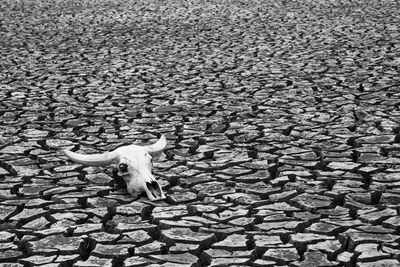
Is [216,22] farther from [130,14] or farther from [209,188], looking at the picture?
[209,188]

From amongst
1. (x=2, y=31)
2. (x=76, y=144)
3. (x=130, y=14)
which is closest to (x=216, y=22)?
(x=130, y=14)

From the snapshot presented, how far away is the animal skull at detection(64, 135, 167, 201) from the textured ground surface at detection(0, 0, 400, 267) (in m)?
0.08

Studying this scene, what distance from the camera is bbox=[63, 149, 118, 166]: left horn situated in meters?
4.13

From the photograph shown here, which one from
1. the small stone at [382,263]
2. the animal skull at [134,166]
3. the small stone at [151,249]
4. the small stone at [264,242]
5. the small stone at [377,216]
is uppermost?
the animal skull at [134,166]

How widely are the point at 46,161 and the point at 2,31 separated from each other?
6.57m

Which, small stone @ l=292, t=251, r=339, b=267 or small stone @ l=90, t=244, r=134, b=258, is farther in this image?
small stone @ l=90, t=244, r=134, b=258

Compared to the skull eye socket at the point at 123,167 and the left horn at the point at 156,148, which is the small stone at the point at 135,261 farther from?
the left horn at the point at 156,148

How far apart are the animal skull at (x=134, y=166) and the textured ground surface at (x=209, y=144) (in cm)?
8

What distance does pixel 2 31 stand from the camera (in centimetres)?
1066

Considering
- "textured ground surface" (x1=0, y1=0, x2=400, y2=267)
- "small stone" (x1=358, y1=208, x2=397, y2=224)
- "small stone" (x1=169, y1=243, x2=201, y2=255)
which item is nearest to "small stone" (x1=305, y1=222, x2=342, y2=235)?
"textured ground surface" (x1=0, y1=0, x2=400, y2=267)

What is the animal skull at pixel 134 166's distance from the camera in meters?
3.89

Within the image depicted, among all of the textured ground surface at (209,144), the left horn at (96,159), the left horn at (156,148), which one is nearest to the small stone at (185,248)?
the textured ground surface at (209,144)

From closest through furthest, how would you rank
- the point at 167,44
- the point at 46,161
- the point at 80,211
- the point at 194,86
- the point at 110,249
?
the point at 110,249 < the point at 80,211 < the point at 46,161 < the point at 194,86 < the point at 167,44

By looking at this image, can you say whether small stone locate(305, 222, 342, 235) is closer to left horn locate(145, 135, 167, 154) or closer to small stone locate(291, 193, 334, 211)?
small stone locate(291, 193, 334, 211)
